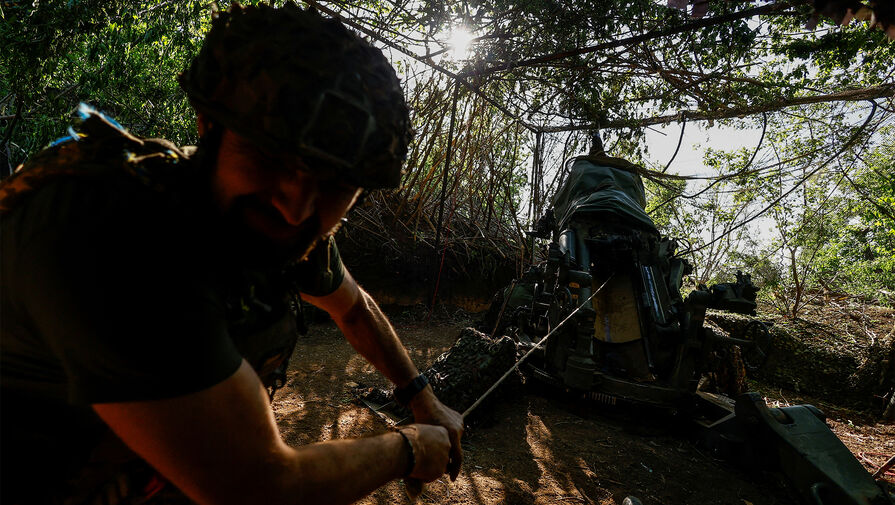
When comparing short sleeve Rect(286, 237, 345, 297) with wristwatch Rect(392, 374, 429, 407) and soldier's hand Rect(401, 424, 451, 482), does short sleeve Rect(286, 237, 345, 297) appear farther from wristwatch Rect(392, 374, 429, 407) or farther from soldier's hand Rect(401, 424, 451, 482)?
soldier's hand Rect(401, 424, 451, 482)

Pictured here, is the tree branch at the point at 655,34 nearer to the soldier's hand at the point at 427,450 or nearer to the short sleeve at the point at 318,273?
the short sleeve at the point at 318,273

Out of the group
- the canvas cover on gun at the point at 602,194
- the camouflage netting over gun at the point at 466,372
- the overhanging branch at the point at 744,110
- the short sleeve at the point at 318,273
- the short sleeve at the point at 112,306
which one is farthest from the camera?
the canvas cover on gun at the point at 602,194

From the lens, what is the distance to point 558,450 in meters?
3.66

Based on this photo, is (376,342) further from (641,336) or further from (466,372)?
(641,336)

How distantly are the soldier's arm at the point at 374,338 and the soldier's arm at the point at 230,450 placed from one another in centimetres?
68

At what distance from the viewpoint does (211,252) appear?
3.19ft

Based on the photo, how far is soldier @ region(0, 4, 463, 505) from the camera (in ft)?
2.65

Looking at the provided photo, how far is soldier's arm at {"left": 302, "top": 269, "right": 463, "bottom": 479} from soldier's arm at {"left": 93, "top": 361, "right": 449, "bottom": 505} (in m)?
0.68

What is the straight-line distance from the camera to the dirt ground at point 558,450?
303 cm

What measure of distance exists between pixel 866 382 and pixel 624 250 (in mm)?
4256

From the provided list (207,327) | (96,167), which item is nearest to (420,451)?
(207,327)

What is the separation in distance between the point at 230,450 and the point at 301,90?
0.86 meters

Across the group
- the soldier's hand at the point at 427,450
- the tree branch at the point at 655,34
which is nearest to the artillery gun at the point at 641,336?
the soldier's hand at the point at 427,450

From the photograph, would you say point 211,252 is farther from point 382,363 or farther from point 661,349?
point 661,349
